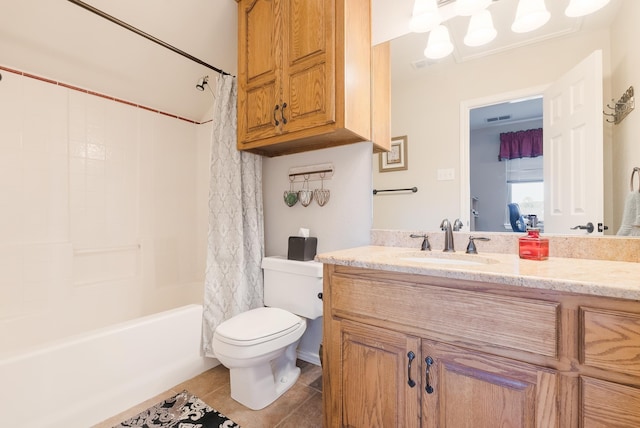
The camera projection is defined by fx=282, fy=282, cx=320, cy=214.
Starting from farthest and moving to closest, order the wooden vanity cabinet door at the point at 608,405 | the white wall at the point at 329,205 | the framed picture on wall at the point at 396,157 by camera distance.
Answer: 1. the white wall at the point at 329,205
2. the framed picture on wall at the point at 396,157
3. the wooden vanity cabinet door at the point at 608,405

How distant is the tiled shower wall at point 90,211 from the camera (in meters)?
1.79

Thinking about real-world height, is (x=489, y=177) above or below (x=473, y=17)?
below

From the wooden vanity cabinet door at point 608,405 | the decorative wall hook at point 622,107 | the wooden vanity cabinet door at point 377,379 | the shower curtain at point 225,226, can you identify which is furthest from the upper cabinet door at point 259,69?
the wooden vanity cabinet door at point 608,405

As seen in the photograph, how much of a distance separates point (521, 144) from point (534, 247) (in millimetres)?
452

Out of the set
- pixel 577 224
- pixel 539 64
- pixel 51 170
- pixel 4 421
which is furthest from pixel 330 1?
pixel 4 421

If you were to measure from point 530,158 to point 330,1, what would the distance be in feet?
3.90

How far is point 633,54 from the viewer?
3.50 feet

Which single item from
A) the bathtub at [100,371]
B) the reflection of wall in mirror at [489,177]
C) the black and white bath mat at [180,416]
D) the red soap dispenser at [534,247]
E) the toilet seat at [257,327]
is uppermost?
the reflection of wall in mirror at [489,177]

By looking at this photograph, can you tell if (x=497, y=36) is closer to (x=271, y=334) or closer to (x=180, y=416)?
(x=271, y=334)

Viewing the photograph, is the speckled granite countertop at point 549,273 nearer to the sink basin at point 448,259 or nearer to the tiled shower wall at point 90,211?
the sink basin at point 448,259

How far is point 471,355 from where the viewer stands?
85 centimetres

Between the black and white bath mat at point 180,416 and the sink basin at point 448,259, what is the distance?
1.17 m

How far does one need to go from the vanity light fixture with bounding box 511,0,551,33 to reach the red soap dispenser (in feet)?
2.98

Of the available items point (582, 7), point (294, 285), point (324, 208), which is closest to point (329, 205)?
point (324, 208)
